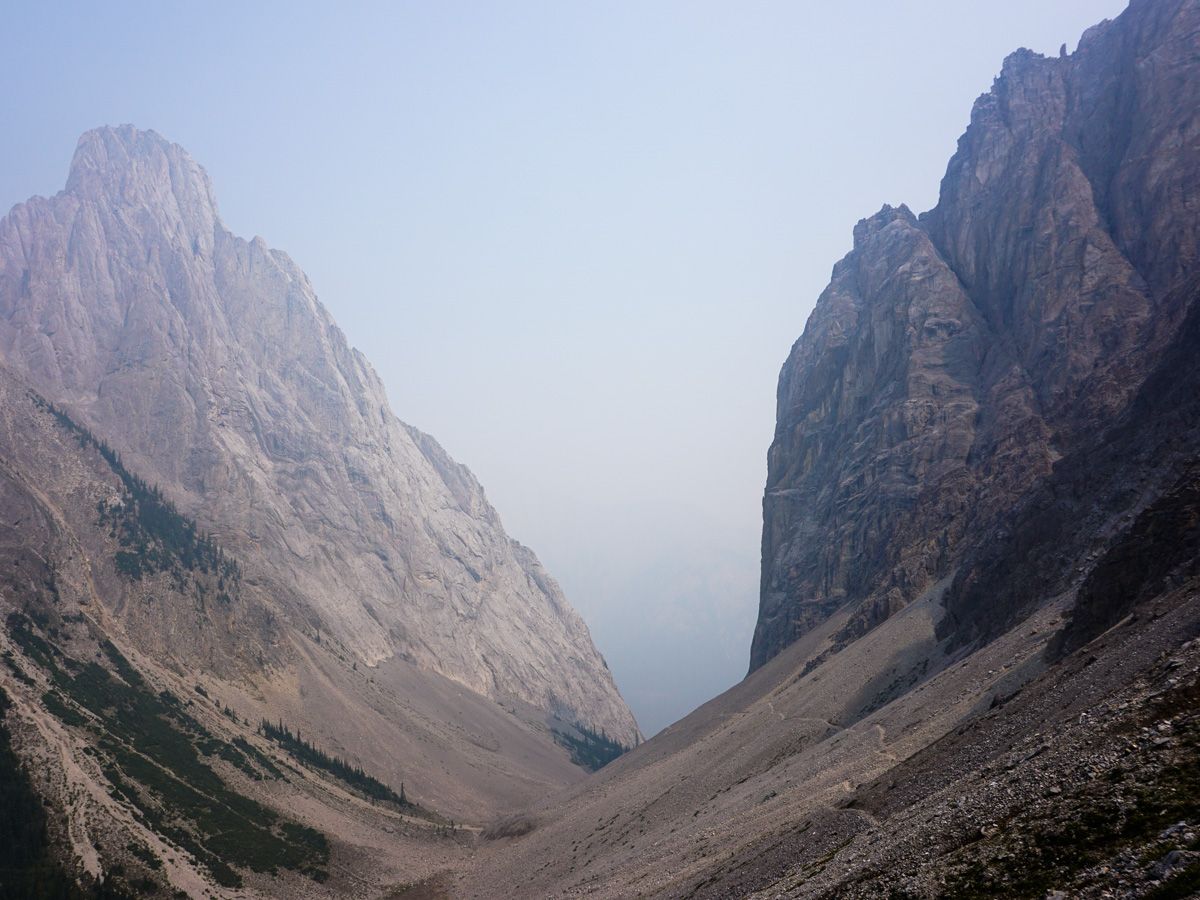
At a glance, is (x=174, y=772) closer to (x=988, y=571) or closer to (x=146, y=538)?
(x=146, y=538)

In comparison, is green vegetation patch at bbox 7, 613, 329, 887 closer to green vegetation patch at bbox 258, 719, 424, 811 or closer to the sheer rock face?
green vegetation patch at bbox 258, 719, 424, 811

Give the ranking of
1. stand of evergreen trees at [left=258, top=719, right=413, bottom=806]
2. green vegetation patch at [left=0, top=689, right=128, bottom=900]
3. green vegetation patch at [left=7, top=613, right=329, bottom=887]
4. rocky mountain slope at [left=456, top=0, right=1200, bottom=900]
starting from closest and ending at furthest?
1. rocky mountain slope at [left=456, top=0, right=1200, bottom=900]
2. green vegetation patch at [left=0, top=689, right=128, bottom=900]
3. green vegetation patch at [left=7, top=613, right=329, bottom=887]
4. stand of evergreen trees at [left=258, top=719, right=413, bottom=806]

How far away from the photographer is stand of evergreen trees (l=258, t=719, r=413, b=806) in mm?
154125

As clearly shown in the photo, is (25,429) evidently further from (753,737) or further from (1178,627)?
(1178,627)

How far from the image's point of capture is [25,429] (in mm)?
175875

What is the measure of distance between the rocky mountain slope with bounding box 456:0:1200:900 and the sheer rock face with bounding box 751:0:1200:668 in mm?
535

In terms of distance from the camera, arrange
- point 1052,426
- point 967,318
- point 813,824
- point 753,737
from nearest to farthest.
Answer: point 813,824
point 753,737
point 1052,426
point 967,318

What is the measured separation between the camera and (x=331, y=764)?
15862 centimetres

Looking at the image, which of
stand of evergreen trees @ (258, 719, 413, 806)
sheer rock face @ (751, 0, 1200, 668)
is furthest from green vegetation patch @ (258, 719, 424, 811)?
sheer rock face @ (751, 0, 1200, 668)

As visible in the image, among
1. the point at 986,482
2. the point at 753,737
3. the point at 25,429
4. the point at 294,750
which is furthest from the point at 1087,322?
the point at 25,429

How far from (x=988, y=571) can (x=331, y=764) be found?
115m

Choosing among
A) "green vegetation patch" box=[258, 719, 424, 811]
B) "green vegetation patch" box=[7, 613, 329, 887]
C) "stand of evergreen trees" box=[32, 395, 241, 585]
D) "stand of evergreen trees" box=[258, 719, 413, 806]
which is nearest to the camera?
"green vegetation patch" box=[7, 613, 329, 887]

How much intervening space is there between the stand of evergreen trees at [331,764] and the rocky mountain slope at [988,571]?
107 feet

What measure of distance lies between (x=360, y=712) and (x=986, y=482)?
127671 mm
